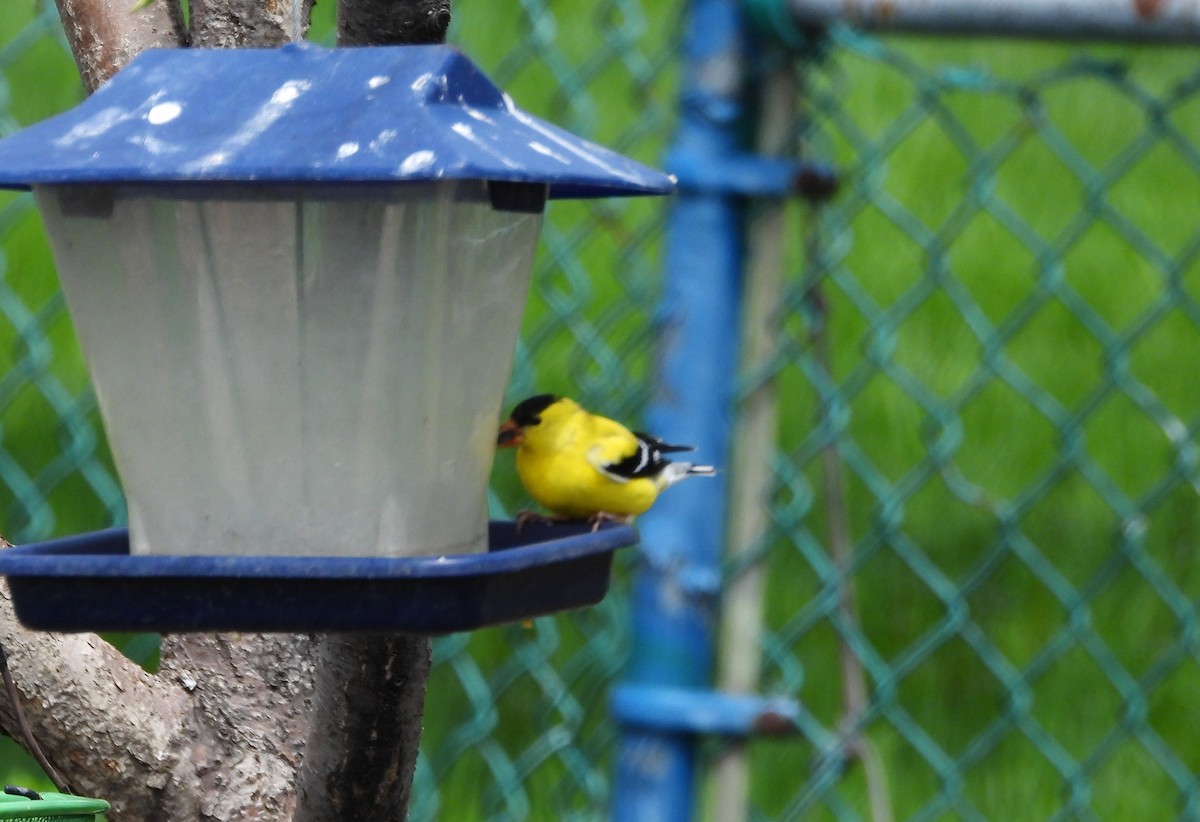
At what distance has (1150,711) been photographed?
85.5 inches

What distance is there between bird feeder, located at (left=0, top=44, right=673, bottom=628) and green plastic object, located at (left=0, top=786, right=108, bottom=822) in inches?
6.4

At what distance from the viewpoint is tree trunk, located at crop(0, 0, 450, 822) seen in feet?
3.70

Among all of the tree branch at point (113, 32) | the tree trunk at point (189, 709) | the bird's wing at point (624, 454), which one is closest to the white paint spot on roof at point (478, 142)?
the tree trunk at point (189, 709)

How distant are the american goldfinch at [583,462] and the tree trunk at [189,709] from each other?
0.95 feet

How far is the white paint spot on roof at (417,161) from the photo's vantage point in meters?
0.83

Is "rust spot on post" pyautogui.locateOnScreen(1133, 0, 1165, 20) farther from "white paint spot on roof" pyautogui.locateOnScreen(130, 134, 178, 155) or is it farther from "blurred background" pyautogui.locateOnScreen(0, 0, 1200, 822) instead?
"white paint spot on roof" pyautogui.locateOnScreen(130, 134, 178, 155)

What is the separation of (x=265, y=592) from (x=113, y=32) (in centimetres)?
60

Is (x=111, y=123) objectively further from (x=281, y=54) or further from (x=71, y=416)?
(x=71, y=416)

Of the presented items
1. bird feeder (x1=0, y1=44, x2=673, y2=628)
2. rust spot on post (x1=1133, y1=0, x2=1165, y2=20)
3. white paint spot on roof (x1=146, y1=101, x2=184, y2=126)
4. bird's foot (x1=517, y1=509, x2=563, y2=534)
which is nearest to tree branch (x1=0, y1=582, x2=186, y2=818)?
bird feeder (x1=0, y1=44, x2=673, y2=628)

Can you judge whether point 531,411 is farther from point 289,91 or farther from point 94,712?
point 289,91

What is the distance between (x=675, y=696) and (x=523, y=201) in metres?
0.74

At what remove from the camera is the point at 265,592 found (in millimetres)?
885

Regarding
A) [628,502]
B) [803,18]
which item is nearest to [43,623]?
[628,502]

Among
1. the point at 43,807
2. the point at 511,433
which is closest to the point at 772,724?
the point at 511,433
